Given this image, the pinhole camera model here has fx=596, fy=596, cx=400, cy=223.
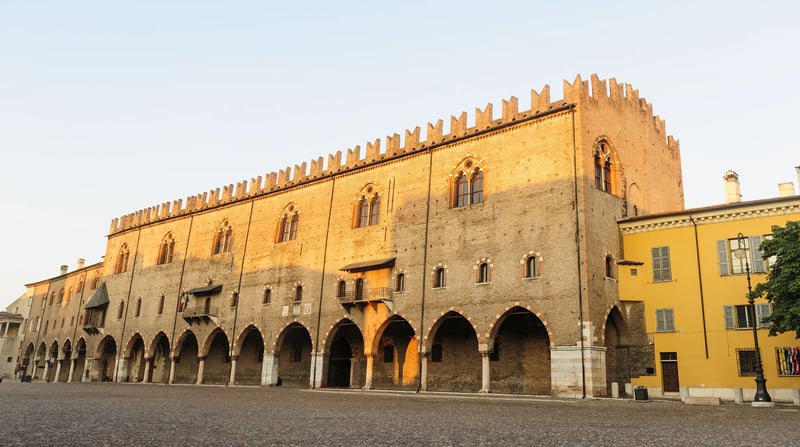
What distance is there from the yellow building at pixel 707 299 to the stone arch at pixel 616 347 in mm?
627

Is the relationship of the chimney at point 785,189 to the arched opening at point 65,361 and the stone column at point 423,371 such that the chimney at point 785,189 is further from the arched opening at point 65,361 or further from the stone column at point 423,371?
the arched opening at point 65,361

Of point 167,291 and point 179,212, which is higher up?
point 179,212

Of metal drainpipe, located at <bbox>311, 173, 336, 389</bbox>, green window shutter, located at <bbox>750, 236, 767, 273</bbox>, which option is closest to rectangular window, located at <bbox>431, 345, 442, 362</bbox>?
metal drainpipe, located at <bbox>311, 173, 336, 389</bbox>

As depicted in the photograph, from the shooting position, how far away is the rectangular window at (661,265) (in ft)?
71.7

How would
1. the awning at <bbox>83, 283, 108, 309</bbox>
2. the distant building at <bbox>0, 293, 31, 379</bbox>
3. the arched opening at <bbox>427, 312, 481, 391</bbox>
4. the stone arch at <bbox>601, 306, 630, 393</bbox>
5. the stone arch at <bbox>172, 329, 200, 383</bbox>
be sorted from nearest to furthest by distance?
the stone arch at <bbox>601, 306, 630, 393</bbox> < the arched opening at <bbox>427, 312, 481, 391</bbox> < the stone arch at <bbox>172, 329, 200, 383</bbox> < the awning at <bbox>83, 283, 108, 309</bbox> < the distant building at <bbox>0, 293, 31, 379</bbox>

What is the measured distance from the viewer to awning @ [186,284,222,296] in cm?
3456

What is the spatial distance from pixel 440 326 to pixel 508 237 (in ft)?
18.3

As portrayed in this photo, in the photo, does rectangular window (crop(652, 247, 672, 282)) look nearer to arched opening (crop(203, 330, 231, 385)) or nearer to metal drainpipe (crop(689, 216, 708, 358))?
metal drainpipe (crop(689, 216, 708, 358))

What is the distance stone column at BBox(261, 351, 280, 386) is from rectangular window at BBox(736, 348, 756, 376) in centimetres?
2106

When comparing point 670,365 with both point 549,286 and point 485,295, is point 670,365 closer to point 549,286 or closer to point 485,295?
point 549,286

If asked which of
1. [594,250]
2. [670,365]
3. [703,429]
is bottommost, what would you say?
[703,429]

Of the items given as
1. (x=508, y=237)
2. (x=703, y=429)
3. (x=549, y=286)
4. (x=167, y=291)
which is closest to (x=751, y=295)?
(x=549, y=286)

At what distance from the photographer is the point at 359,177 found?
98.6 ft

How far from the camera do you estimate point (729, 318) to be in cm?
2030
